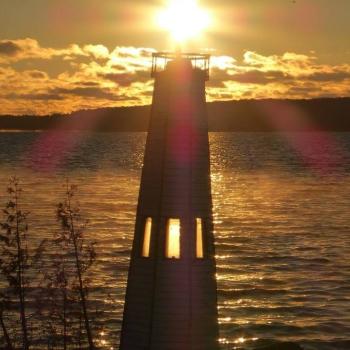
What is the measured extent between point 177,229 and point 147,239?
823 millimetres

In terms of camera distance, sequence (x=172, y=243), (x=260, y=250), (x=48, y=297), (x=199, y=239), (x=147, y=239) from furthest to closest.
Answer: (x=260, y=250), (x=48, y=297), (x=147, y=239), (x=199, y=239), (x=172, y=243)

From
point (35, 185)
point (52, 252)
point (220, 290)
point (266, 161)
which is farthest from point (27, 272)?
point (266, 161)

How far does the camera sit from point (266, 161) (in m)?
189

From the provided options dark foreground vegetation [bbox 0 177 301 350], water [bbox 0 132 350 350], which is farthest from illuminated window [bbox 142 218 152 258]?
water [bbox 0 132 350 350]

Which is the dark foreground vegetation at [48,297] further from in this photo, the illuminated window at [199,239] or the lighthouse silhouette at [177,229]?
the illuminated window at [199,239]

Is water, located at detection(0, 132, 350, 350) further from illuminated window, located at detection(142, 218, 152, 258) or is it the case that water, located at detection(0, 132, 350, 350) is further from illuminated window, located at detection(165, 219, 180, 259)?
illuminated window, located at detection(165, 219, 180, 259)

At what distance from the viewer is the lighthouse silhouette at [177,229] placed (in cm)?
1945

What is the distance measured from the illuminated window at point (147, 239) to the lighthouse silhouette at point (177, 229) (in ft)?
0.08

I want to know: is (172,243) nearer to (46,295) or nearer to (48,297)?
(48,297)

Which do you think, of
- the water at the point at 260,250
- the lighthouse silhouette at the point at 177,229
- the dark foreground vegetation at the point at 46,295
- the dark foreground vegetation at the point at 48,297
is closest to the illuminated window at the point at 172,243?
the lighthouse silhouette at the point at 177,229

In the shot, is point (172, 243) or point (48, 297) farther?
point (48, 297)

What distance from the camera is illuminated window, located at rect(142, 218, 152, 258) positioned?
781 inches

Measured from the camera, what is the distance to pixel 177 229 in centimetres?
1962

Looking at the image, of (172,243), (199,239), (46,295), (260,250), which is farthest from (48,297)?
(260,250)
